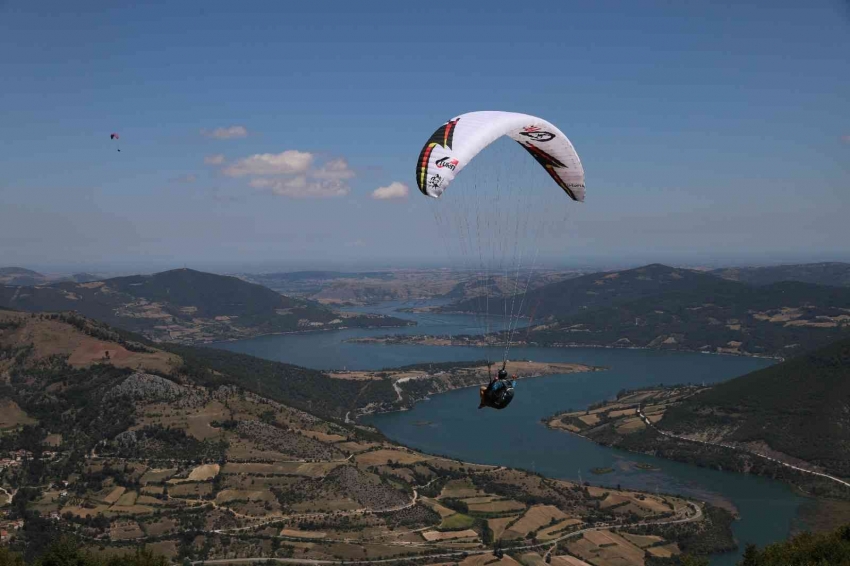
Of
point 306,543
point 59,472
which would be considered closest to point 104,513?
point 59,472

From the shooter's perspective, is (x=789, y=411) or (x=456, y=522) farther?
(x=789, y=411)

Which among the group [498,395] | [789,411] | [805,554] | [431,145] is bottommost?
[789,411]

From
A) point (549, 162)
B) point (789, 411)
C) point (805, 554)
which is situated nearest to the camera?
point (549, 162)

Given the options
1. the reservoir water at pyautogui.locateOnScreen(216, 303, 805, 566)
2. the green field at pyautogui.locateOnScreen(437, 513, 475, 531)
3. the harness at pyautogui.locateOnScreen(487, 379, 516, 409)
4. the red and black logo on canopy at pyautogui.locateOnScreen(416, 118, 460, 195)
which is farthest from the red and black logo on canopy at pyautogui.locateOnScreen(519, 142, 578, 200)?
the reservoir water at pyautogui.locateOnScreen(216, 303, 805, 566)

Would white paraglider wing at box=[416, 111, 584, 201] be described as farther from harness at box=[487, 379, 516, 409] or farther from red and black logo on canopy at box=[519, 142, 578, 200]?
harness at box=[487, 379, 516, 409]

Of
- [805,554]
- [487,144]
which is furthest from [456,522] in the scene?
[487,144]

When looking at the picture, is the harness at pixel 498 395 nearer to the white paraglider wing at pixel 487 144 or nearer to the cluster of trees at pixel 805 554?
the white paraglider wing at pixel 487 144

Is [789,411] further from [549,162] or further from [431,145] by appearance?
[431,145]

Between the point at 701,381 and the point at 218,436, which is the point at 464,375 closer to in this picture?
the point at 701,381

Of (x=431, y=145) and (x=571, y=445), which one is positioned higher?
(x=431, y=145)
